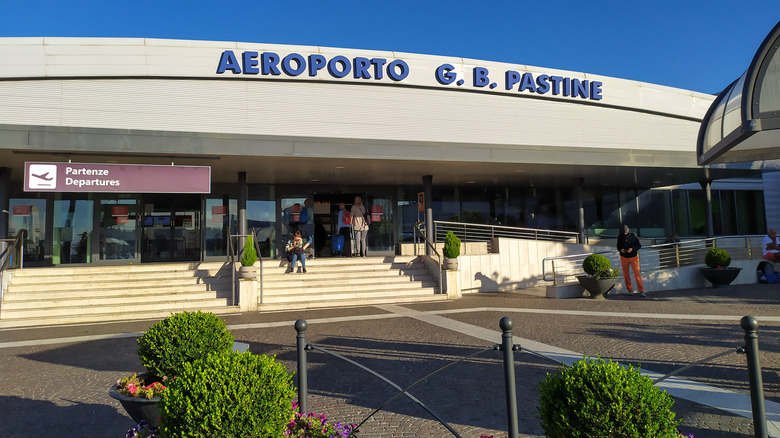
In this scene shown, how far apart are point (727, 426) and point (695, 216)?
23355 mm

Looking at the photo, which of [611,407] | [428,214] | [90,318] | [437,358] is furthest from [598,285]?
[90,318]

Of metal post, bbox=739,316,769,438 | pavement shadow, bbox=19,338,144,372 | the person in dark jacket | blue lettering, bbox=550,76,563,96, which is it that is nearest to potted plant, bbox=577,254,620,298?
the person in dark jacket

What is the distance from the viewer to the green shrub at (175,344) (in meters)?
4.14

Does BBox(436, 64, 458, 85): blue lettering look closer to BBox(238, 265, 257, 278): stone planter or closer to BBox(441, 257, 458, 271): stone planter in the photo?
BBox(441, 257, 458, 271): stone planter

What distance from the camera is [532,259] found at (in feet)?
55.3

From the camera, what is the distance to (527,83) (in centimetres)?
1867

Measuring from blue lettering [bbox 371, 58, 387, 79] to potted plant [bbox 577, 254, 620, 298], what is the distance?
9.44 metres

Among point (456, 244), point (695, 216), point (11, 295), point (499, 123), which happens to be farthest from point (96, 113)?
point (695, 216)

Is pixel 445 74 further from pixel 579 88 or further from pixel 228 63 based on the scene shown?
pixel 228 63

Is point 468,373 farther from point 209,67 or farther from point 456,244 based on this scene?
point 209,67

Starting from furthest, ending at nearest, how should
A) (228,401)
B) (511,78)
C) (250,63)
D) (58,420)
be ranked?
1. (511,78)
2. (250,63)
3. (58,420)
4. (228,401)

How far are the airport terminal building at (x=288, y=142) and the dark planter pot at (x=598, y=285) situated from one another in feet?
14.1

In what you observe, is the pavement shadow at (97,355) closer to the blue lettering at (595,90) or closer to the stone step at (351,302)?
the stone step at (351,302)

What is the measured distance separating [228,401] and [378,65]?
1571 centimetres
